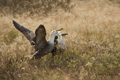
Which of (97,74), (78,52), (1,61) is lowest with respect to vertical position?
(97,74)

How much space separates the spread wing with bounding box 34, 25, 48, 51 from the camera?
2648 mm

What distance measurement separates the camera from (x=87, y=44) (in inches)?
149

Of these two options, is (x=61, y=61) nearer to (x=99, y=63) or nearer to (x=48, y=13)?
(x=99, y=63)

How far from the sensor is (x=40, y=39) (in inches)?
110

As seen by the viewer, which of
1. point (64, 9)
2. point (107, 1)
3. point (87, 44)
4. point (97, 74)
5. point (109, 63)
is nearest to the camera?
point (97, 74)

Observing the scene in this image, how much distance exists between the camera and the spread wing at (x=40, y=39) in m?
2.65

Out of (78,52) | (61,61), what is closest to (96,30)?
(78,52)

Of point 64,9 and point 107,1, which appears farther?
point 107,1

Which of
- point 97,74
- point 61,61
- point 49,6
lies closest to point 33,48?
point 61,61

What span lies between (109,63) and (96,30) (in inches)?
83.2

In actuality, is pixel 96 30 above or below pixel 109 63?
above

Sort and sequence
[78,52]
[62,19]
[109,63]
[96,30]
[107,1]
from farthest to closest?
[107,1], [62,19], [96,30], [78,52], [109,63]

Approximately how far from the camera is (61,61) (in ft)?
10.5

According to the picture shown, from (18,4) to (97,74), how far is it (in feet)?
21.3
